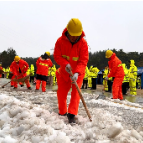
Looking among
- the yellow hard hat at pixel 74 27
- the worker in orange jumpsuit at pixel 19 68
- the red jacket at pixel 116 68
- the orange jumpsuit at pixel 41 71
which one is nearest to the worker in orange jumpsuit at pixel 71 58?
the yellow hard hat at pixel 74 27

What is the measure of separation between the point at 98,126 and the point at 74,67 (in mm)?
1154

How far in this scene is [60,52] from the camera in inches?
126

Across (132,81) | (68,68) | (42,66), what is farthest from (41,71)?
(68,68)

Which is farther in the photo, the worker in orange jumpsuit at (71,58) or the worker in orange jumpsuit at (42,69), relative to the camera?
the worker in orange jumpsuit at (42,69)

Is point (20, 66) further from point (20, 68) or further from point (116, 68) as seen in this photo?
point (116, 68)

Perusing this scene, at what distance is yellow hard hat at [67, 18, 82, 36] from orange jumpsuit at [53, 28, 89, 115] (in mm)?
172

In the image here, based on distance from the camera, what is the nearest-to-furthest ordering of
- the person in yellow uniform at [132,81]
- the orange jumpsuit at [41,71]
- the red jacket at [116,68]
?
the red jacket at [116,68], the orange jumpsuit at [41,71], the person in yellow uniform at [132,81]

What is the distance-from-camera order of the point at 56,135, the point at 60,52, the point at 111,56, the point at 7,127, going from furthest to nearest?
the point at 111,56
the point at 60,52
the point at 7,127
the point at 56,135

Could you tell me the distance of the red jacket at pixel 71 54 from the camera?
3.08 meters

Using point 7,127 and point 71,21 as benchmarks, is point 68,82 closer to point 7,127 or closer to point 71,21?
point 71,21

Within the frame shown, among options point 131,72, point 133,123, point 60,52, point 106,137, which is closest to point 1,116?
point 60,52

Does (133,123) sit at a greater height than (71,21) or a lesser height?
lesser

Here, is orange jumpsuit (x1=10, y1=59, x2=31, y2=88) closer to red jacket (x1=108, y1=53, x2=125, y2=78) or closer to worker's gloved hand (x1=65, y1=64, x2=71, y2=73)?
red jacket (x1=108, y1=53, x2=125, y2=78)

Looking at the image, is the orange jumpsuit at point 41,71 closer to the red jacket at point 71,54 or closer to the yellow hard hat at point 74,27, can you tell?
the red jacket at point 71,54
